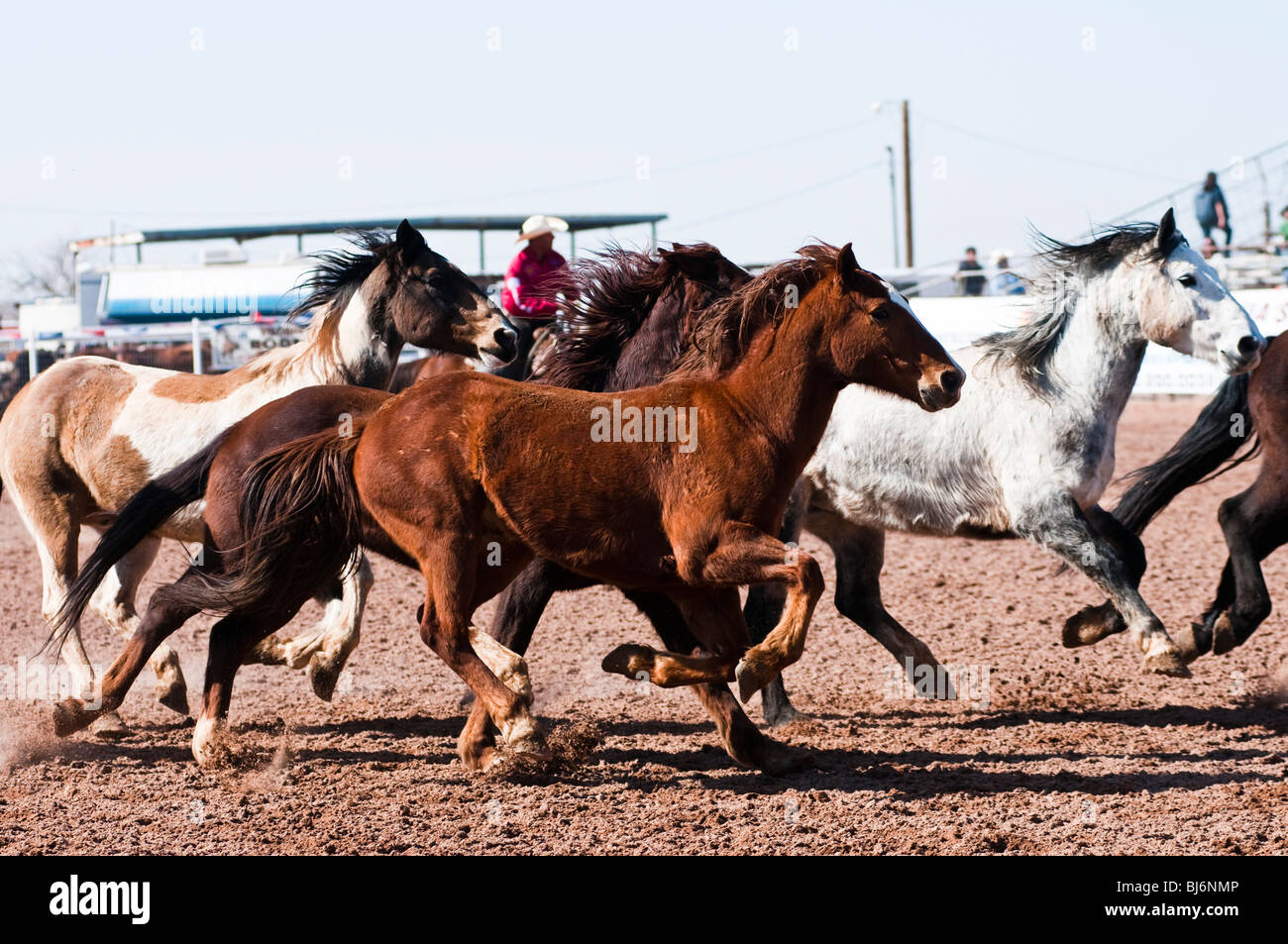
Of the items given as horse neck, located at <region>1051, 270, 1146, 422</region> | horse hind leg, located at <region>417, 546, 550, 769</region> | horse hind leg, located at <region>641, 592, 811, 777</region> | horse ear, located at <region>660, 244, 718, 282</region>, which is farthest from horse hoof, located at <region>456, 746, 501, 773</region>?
horse neck, located at <region>1051, 270, 1146, 422</region>

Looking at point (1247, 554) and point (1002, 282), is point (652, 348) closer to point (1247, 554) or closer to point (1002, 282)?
point (1247, 554)

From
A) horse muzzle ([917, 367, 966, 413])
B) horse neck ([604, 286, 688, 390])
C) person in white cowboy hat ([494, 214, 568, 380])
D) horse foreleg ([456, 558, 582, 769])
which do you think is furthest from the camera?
person in white cowboy hat ([494, 214, 568, 380])

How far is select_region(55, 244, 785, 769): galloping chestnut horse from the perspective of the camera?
4617 mm

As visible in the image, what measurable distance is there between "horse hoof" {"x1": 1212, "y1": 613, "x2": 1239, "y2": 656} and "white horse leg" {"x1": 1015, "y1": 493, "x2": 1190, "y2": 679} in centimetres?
46

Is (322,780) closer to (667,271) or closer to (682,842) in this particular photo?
(682,842)

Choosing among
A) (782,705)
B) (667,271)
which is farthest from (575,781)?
(667,271)

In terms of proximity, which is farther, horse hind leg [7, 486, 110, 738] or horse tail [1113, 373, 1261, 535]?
horse tail [1113, 373, 1261, 535]

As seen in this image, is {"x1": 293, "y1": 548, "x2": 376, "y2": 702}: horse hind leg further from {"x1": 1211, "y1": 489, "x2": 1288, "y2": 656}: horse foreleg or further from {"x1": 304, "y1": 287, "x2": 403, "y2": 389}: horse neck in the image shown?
{"x1": 1211, "y1": 489, "x2": 1288, "y2": 656}: horse foreleg

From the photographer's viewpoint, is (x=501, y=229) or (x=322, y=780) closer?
(x=322, y=780)

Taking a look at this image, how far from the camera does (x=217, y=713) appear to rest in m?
4.66

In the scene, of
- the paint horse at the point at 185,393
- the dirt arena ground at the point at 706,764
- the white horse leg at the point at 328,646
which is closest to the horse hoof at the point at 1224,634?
the dirt arena ground at the point at 706,764

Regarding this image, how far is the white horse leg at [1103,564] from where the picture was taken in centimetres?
496

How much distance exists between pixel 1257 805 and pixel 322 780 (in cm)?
285

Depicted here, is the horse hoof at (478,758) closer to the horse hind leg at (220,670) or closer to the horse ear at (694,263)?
the horse hind leg at (220,670)
